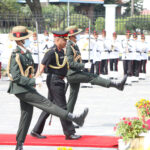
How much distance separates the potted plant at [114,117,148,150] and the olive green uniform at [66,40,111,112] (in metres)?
1.20

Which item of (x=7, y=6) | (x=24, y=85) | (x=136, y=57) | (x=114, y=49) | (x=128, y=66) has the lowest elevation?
(x=128, y=66)

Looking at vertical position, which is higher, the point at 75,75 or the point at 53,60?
the point at 53,60

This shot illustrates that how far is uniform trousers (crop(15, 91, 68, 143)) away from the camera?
6789mm

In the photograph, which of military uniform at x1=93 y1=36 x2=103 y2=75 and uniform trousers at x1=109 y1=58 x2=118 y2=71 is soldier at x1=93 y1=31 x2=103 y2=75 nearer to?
military uniform at x1=93 y1=36 x2=103 y2=75

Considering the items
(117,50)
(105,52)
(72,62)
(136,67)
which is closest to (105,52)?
(105,52)

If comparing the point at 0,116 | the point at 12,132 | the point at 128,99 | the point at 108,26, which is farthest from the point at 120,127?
the point at 108,26

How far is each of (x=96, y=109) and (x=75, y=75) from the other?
3.10 metres

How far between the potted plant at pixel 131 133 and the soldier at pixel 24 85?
0.62 meters

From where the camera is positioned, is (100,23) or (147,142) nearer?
(147,142)

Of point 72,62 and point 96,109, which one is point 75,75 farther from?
point 96,109

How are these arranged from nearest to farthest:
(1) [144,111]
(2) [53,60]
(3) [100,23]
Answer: (2) [53,60] → (1) [144,111] → (3) [100,23]

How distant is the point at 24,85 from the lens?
678 cm

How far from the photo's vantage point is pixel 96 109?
11102mm

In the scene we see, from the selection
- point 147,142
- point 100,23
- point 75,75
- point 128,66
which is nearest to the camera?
point 147,142
